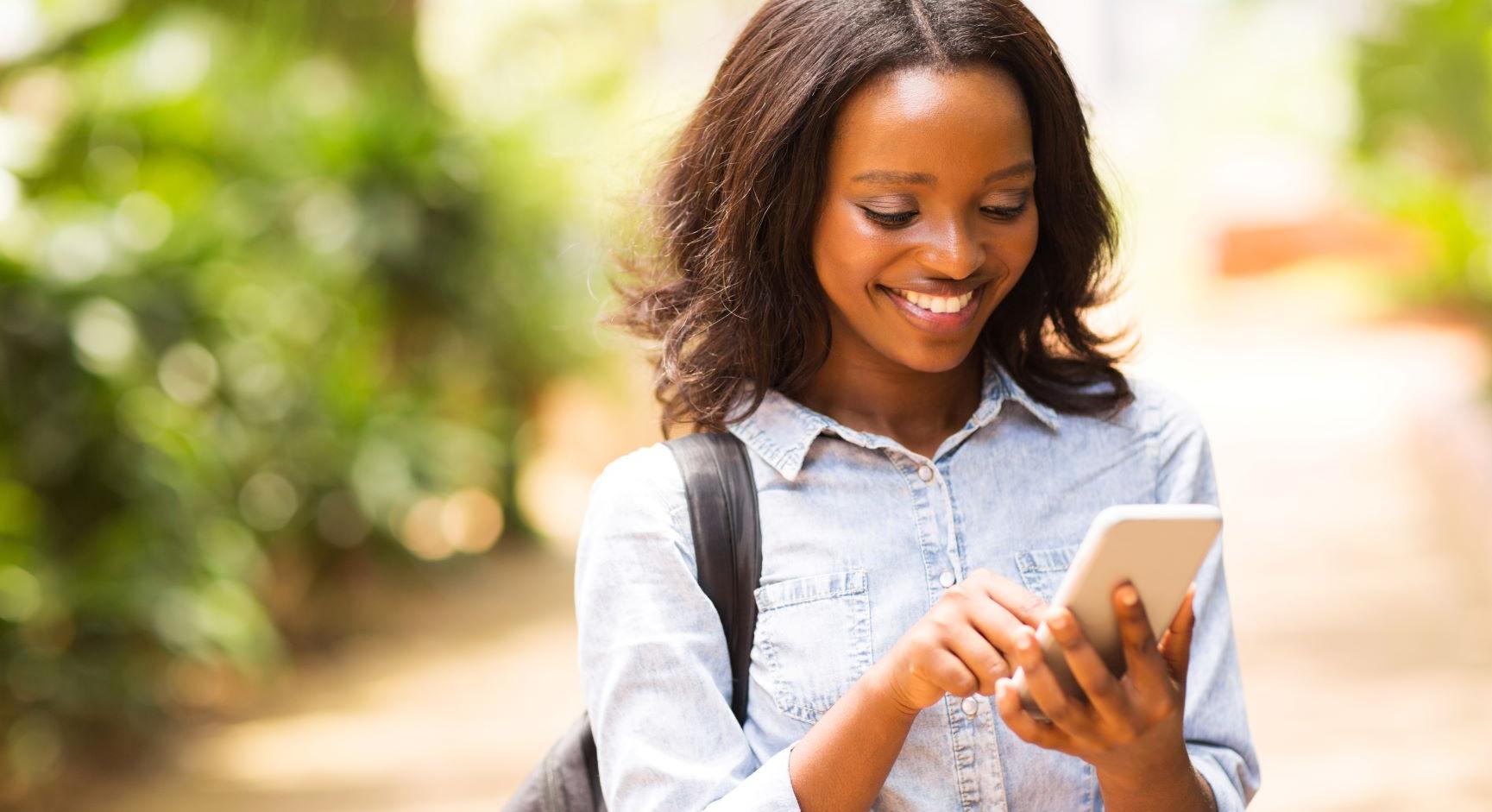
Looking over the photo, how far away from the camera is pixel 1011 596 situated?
57.4 inches

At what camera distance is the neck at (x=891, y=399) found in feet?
6.18

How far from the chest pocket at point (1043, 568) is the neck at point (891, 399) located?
0.59 feet

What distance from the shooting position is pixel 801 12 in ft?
5.80

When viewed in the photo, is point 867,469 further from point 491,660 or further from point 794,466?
point 491,660

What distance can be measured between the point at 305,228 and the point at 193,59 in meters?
1.10

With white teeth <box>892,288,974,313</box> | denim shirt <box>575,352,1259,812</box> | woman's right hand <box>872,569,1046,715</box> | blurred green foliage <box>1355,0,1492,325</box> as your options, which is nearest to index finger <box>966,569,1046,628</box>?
woman's right hand <box>872,569,1046,715</box>

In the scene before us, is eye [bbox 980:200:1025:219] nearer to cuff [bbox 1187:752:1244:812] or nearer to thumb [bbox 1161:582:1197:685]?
thumb [bbox 1161:582:1197:685]

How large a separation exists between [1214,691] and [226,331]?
15.7ft

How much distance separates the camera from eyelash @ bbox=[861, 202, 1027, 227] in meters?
1.71

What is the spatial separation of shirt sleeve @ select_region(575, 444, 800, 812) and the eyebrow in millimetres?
384

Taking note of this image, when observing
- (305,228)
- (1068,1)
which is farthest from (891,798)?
(1068,1)

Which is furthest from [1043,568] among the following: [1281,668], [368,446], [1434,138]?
[1434,138]

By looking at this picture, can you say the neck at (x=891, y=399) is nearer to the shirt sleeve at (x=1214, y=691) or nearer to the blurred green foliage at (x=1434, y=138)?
the shirt sleeve at (x=1214, y=691)

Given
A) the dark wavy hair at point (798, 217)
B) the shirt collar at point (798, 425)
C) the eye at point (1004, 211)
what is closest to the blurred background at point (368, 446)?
the dark wavy hair at point (798, 217)
